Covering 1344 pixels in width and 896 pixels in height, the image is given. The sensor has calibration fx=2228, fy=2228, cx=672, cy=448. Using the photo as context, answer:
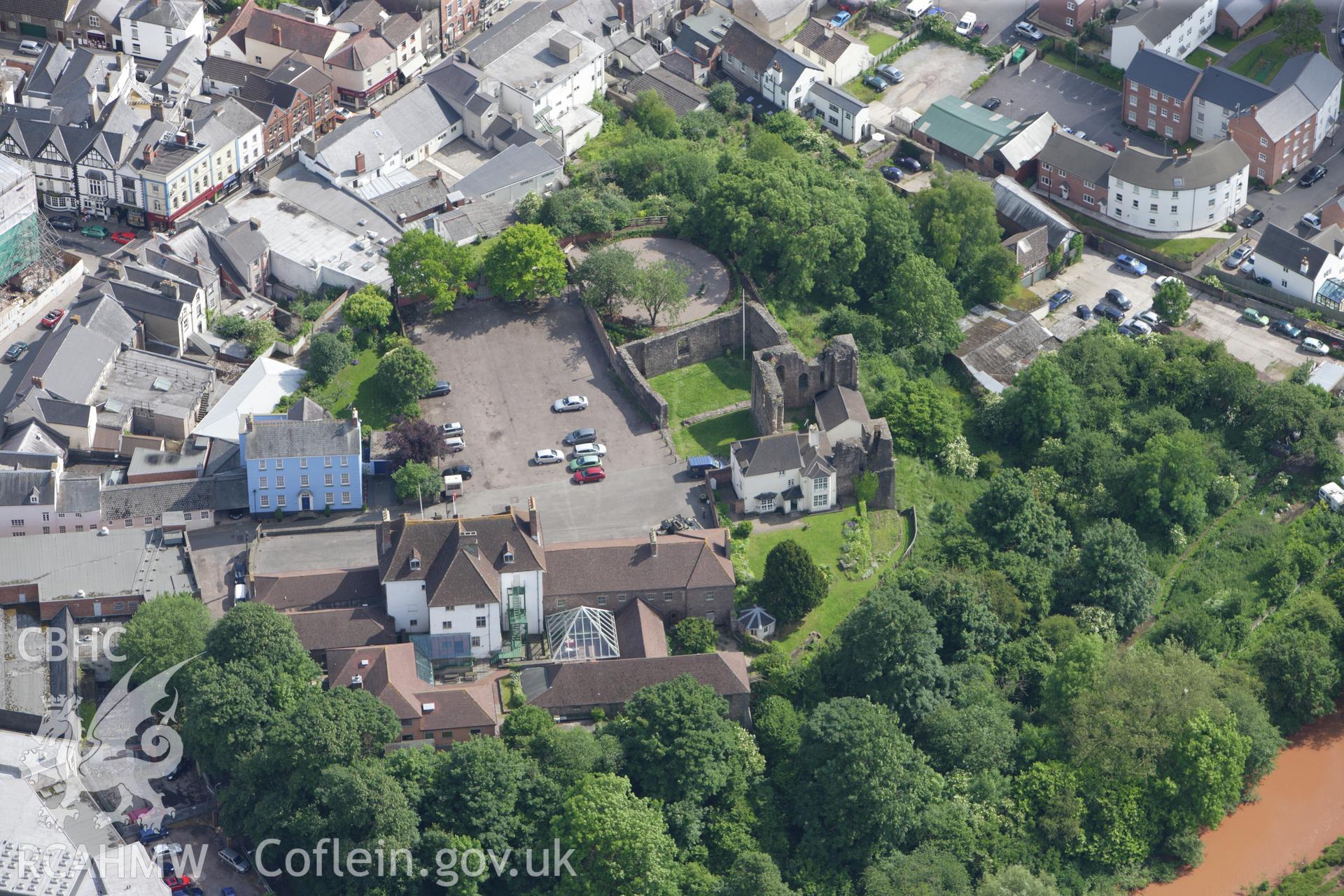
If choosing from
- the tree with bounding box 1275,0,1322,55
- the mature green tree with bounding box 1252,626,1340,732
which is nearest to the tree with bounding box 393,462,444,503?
the mature green tree with bounding box 1252,626,1340,732

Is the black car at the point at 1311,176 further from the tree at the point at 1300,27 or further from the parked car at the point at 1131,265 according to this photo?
the parked car at the point at 1131,265

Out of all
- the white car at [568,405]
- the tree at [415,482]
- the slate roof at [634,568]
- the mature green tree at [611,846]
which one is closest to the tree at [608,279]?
the white car at [568,405]

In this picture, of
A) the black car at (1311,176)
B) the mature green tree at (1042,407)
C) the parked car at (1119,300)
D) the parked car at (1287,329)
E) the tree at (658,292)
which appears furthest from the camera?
the black car at (1311,176)

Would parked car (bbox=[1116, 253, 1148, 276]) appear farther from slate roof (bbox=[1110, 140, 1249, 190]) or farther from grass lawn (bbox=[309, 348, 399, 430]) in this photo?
grass lawn (bbox=[309, 348, 399, 430])

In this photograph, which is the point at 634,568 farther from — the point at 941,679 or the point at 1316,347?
the point at 1316,347

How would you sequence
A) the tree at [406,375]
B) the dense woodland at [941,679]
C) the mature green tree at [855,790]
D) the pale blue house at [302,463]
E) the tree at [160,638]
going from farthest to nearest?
the tree at [406,375]
the pale blue house at [302,463]
the tree at [160,638]
the mature green tree at [855,790]
the dense woodland at [941,679]
